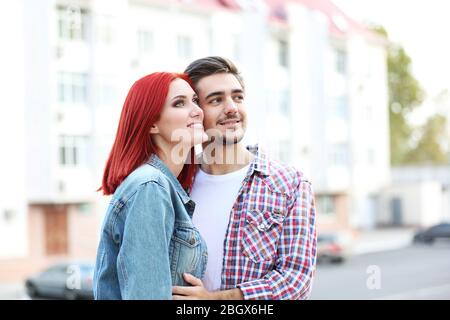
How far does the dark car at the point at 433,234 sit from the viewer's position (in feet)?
32.2

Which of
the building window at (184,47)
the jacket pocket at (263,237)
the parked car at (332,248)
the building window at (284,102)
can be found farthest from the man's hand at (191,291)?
the building window at (284,102)

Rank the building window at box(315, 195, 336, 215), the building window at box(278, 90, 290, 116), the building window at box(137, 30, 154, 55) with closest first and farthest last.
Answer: the building window at box(137, 30, 154, 55) < the building window at box(278, 90, 290, 116) < the building window at box(315, 195, 336, 215)

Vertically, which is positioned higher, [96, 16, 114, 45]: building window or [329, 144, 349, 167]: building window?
[96, 16, 114, 45]: building window

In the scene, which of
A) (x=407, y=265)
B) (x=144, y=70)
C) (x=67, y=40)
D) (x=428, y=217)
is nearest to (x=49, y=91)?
(x=67, y=40)

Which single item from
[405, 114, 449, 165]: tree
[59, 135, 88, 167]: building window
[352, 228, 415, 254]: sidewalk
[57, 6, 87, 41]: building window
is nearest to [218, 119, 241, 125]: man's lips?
[405, 114, 449, 165]: tree

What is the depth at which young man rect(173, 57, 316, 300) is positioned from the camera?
1.05 metres

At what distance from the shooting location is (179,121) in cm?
103

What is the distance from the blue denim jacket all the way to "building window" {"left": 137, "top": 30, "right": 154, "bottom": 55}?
28.4 ft

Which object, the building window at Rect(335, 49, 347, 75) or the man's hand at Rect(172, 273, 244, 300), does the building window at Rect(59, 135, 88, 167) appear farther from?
the man's hand at Rect(172, 273, 244, 300)

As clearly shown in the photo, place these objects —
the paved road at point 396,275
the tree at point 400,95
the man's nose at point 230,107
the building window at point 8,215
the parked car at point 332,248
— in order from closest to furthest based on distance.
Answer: the man's nose at point 230,107 → the paved road at point 396,275 → the building window at point 8,215 → the parked car at point 332,248 → the tree at point 400,95

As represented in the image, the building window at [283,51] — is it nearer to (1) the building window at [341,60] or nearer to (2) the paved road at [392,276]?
(1) the building window at [341,60]

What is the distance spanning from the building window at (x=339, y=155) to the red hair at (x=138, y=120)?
10.6 m

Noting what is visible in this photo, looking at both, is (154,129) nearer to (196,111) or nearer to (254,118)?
(196,111)

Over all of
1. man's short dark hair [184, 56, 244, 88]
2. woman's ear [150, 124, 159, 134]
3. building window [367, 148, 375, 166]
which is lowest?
woman's ear [150, 124, 159, 134]
